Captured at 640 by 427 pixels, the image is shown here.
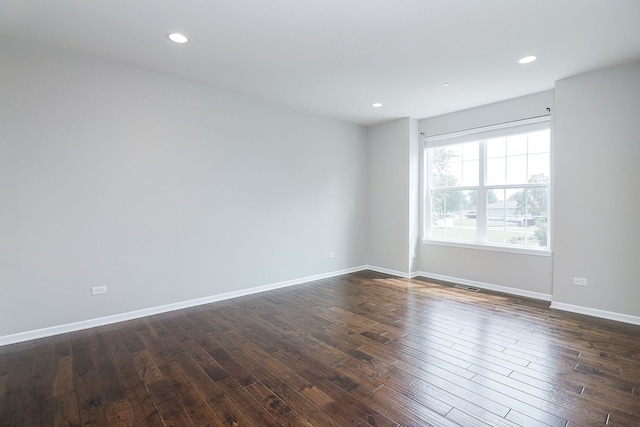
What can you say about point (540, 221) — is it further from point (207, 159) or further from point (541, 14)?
point (207, 159)

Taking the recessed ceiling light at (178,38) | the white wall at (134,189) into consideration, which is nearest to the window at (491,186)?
the white wall at (134,189)

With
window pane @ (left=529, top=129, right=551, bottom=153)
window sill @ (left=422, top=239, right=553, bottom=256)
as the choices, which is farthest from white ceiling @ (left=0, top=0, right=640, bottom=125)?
window sill @ (left=422, top=239, right=553, bottom=256)

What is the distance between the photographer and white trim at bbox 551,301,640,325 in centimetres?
336

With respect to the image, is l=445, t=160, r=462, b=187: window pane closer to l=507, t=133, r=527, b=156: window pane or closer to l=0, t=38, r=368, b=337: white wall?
l=507, t=133, r=527, b=156: window pane

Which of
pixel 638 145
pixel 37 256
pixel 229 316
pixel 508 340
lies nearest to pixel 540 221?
pixel 638 145

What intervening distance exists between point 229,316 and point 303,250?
186 cm

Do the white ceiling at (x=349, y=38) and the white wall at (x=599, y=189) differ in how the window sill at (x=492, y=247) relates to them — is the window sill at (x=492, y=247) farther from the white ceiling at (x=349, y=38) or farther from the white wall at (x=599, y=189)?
the white ceiling at (x=349, y=38)

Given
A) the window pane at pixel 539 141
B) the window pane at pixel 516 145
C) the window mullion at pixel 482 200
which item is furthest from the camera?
the window mullion at pixel 482 200

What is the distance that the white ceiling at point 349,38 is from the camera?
2.42m

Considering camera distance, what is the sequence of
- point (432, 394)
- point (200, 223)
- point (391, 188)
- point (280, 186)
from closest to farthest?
point (432, 394) → point (200, 223) → point (280, 186) → point (391, 188)

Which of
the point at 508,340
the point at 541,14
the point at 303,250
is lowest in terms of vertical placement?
the point at 508,340

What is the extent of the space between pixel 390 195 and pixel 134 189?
13.6ft

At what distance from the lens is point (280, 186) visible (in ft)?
16.0

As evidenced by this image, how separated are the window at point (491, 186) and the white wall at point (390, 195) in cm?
44
